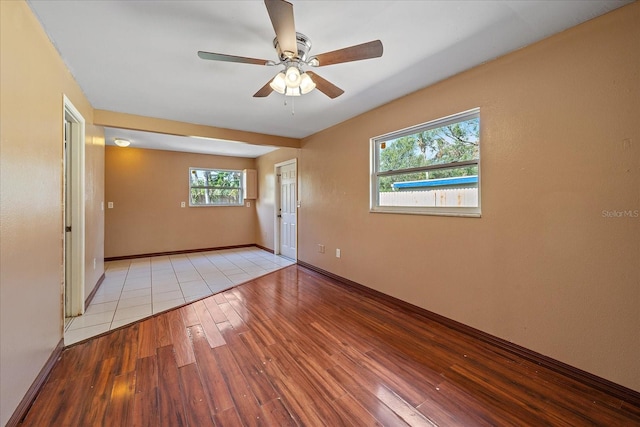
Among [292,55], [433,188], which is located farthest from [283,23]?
[433,188]

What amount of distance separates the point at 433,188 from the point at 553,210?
1.00 meters

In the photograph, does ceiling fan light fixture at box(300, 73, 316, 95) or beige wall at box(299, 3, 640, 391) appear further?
ceiling fan light fixture at box(300, 73, 316, 95)

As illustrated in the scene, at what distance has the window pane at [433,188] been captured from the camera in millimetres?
2406

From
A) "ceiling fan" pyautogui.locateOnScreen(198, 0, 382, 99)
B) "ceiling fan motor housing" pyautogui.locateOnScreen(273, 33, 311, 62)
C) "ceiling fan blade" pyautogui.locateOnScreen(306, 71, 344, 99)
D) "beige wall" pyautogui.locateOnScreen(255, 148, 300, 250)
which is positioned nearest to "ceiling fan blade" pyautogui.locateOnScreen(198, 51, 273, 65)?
"ceiling fan" pyautogui.locateOnScreen(198, 0, 382, 99)

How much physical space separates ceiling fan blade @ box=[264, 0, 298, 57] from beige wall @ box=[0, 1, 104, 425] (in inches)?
52.4

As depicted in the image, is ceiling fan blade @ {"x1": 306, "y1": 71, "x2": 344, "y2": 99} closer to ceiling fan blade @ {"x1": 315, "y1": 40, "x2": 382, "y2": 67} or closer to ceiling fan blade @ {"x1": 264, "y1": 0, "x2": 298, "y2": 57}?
ceiling fan blade @ {"x1": 315, "y1": 40, "x2": 382, "y2": 67}

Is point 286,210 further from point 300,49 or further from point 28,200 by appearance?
point 28,200

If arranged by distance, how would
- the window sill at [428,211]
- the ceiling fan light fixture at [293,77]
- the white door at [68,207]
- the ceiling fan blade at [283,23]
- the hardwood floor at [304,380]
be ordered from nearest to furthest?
the ceiling fan blade at [283,23] < the hardwood floor at [304,380] < the ceiling fan light fixture at [293,77] < the window sill at [428,211] < the white door at [68,207]

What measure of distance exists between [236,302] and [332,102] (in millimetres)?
2607

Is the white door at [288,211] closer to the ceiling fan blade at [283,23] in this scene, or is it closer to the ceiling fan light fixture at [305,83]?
the ceiling fan light fixture at [305,83]

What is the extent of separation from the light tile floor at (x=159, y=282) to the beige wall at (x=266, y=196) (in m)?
0.47

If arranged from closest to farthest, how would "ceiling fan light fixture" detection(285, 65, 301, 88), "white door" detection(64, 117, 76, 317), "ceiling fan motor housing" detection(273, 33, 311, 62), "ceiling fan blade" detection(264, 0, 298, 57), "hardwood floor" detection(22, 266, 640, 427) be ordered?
"ceiling fan blade" detection(264, 0, 298, 57)
"hardwood floor" detection(22, 266, 640, 427)
"ceiling fan motor housing" detection(273, 33, 311, 62)
"ceiling fan light fixture" detection(285, 65, 301, 88)
"white door" detection(64, 117, 76, 317)

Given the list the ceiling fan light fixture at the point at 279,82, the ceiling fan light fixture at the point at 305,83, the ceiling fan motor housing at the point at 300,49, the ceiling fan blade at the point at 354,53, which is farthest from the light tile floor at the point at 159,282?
the ceiling fan blade at the point at 354,53

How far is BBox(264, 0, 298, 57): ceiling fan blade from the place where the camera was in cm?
126
